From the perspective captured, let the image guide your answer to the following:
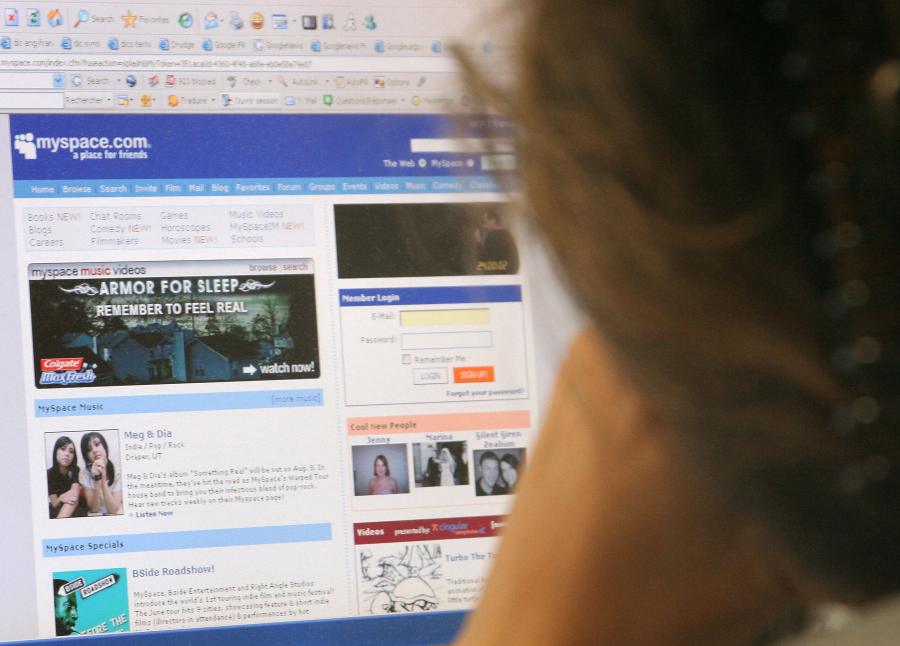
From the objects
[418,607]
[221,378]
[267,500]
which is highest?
[221,378]

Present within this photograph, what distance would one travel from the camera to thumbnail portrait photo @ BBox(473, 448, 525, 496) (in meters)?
0.91

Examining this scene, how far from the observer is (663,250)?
0.96ft

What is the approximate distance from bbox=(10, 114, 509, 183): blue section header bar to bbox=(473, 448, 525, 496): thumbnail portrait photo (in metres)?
0.25

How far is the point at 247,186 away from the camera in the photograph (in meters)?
0.87

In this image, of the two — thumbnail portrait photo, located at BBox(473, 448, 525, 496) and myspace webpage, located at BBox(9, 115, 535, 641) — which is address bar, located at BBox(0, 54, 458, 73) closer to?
myspace webpage, located at BBox(9, 115, 535, 641)

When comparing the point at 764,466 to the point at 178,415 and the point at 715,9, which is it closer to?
the point at 715,9

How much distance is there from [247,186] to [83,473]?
274 millimetres

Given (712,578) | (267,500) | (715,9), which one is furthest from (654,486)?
(267,500)

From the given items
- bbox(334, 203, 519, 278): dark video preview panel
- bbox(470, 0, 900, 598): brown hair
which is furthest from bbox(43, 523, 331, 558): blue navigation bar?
bbox(470, 0, 900, 598): brown hair

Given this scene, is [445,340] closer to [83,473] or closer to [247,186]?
[247,186]

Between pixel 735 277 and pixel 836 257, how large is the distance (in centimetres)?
3

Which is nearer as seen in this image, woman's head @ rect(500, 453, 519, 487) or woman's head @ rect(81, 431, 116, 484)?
woman's head @ rect(81, 431, 116, 484)

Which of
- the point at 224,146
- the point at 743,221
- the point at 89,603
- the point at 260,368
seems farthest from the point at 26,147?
the point at 743,221

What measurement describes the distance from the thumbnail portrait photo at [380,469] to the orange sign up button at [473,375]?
0.08 meters
